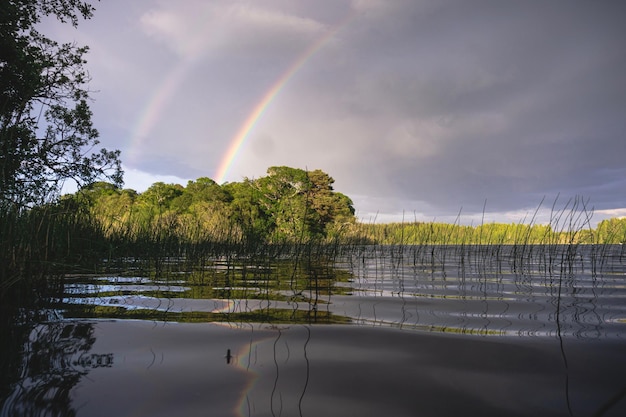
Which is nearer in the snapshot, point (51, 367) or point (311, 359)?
point (51, 367)

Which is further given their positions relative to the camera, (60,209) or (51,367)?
(60,209)

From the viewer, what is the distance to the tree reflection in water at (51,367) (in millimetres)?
1520

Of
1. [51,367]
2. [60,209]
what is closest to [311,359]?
[51,367]

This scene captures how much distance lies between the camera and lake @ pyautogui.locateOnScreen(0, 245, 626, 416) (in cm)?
156

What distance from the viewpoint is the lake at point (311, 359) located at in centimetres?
156

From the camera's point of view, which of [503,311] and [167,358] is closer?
[167,358]

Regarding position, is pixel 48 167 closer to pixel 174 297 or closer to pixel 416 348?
pixel 174 297

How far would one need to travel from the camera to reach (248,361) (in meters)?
2.12

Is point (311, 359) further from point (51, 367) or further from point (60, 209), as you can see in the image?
point (60, 209)

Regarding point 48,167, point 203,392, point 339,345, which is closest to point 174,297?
point 339,345

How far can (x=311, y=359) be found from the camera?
7.06 feet

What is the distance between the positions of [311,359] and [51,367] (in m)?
1.38

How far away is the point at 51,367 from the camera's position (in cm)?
195

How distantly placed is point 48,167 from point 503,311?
14.0 m
